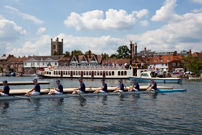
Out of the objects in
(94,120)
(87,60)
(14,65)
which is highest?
(87,60)

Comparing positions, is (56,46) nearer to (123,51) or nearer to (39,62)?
(39,62)

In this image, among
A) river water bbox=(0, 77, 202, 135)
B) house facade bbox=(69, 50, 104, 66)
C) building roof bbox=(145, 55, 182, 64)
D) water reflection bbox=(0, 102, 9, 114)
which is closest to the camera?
river water bbox=(0, 77, 202, 135)

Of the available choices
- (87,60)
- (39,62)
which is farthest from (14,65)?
(87,60)

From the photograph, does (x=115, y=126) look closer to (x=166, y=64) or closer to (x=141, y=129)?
(x=141, y=129)

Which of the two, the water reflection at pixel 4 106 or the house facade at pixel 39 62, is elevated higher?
the house facade at pixel 39 62

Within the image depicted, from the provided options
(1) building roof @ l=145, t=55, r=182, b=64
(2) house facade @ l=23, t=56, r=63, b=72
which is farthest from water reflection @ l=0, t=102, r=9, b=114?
(2) house facade @ l=23, t=56, r=63, b=72

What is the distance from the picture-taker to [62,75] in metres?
87.2

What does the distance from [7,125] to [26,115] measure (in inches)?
102

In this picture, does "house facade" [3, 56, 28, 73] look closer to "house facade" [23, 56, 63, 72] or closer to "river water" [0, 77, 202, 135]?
"house facade" [23, 56, 63, 72]

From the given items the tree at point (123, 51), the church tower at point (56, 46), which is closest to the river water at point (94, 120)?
the tree at point (123, 51)

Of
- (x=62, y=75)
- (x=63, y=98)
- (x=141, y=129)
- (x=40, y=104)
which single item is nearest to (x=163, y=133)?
(x=141, y=129)

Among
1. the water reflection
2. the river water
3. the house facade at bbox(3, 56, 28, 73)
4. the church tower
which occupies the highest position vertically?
the church tower

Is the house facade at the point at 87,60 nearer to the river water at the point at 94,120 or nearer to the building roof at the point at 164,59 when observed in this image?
the building roof at the point at 164,59

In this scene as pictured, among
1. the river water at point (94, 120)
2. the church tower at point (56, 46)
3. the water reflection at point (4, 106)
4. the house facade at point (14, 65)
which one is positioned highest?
the church tower at point (56, 46)
